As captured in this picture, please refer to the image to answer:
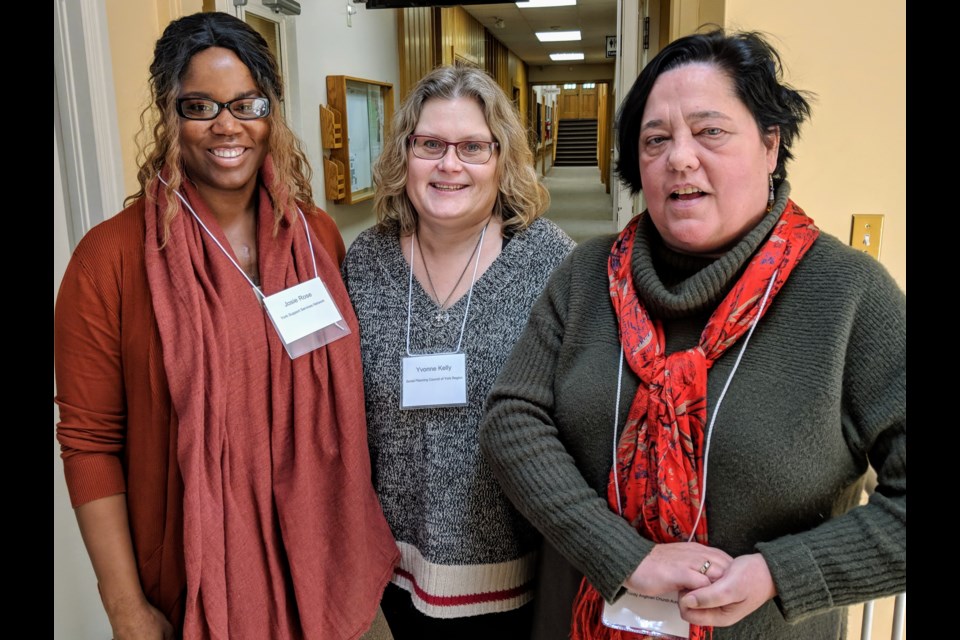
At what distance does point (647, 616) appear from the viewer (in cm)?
105

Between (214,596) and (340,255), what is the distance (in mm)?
843

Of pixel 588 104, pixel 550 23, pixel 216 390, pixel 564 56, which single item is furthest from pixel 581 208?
pixel 588 104

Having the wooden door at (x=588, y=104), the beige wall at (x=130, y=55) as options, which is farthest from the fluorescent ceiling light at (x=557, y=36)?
the wooden door at (x=588, y=104)

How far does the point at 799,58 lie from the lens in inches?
74.6

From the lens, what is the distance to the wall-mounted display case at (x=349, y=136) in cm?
452

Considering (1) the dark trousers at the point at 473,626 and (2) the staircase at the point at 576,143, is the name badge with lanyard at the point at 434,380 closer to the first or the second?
(1) the dark trousers at the point at 473,626

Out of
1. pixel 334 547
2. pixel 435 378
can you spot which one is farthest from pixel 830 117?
pixel 334 547

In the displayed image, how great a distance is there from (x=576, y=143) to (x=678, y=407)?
2879 centimetres

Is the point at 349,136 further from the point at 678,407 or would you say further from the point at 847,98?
the point at 678,407

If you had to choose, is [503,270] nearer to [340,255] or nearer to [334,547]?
[340,255]

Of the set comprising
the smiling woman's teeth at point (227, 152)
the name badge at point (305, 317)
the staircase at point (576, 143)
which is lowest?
the name badge at point (305, 317)

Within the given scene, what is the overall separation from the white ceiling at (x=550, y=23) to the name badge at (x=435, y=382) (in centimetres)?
654

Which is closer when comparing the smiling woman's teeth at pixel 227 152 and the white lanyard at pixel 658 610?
the white lanyard at pixel 658 610

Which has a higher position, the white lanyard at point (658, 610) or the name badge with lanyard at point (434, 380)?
the name badge with lanyard at point (434, 380)
